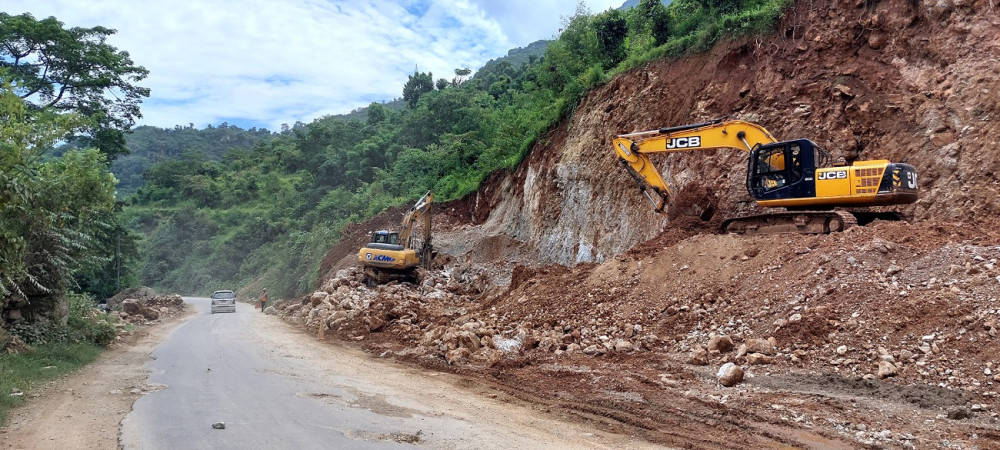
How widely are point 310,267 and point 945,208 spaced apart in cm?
3241

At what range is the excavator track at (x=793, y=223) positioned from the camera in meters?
12.7

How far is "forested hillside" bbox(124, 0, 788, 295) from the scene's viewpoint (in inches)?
908

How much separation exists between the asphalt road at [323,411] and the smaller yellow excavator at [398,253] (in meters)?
10.2

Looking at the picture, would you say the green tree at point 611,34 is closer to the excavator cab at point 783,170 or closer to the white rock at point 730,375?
the excavator cab at point 783,170

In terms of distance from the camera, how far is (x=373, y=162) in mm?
54656

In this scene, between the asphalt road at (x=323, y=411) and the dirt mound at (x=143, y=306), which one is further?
the dirt mound at (x=143, y=306)

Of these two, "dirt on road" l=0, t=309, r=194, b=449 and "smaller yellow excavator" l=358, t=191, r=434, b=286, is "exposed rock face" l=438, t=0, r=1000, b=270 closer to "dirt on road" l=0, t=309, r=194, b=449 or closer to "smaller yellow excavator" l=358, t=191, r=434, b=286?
"smaller yellow excavator" l=358, t=191, r=434, b=286

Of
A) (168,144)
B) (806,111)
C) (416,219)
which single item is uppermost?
(168,144)

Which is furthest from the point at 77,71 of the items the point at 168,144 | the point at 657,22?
the point at 168,144

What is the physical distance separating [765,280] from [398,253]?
14326mm

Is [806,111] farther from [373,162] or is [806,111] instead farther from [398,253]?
[373,162]

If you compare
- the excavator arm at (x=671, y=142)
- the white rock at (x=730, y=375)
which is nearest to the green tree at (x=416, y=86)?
the excavator arm at (x=671, y=142)

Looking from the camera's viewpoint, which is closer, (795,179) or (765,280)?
(765,280)

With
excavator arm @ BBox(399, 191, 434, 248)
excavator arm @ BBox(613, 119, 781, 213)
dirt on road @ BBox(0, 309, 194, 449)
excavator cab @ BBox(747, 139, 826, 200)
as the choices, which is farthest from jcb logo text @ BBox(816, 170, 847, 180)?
excavator arm @ BBox(399, 191, 434, 248)
